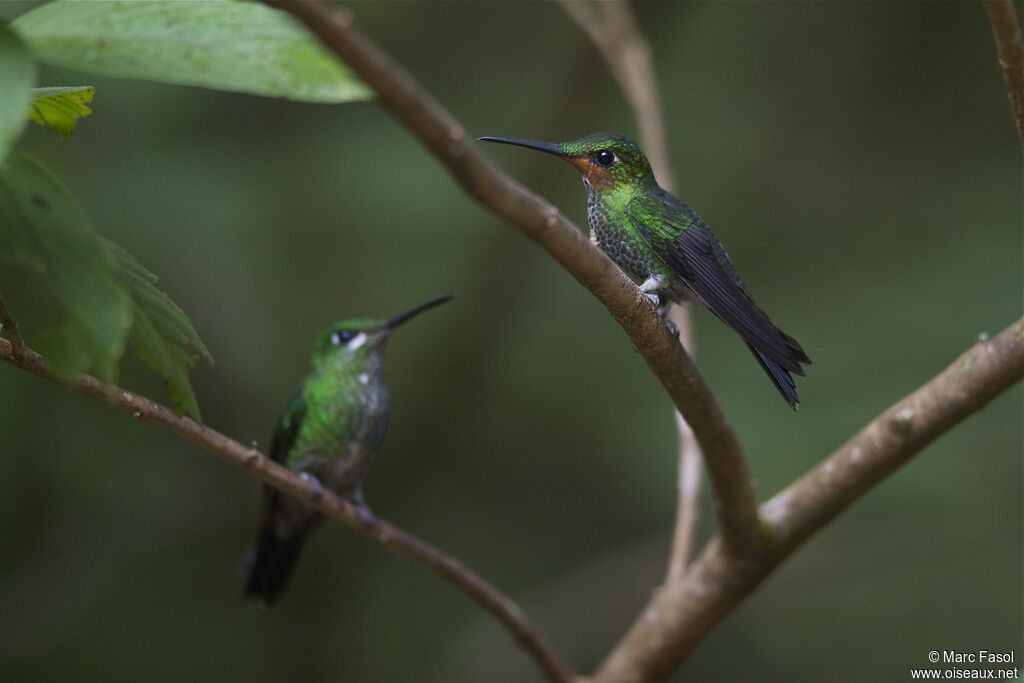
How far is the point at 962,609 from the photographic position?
165 inches

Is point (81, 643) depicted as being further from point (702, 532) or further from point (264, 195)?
point (702, 532)

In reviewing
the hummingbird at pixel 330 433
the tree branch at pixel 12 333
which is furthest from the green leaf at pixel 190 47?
the hummingbird at pixel 330 433

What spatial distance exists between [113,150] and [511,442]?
7.77ft

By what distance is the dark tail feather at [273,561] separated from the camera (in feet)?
13.4

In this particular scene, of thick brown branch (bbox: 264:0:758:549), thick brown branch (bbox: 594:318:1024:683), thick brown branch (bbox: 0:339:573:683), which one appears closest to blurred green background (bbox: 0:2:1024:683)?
thick brown branch (bbox: 594:318:1024:683)

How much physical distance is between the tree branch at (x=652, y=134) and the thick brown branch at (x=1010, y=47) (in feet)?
3.04

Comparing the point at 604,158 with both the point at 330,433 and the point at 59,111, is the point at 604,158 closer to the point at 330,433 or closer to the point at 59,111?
the point at 59,111

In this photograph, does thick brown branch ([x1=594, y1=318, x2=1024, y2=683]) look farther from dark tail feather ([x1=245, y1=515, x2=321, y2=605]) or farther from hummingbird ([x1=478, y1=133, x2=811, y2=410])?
dark tail feather ([x1=245, y1=515, x2=321, y2=605])

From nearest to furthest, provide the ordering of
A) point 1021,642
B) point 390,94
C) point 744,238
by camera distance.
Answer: point 390,94 < point 1021,642 < point 744,238

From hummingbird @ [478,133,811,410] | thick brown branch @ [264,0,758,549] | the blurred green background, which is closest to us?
thick brown branch @ [264,0,758,549]

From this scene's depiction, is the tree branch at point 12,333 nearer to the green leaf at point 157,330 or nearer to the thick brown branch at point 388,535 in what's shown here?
the green leaf at point 157,330

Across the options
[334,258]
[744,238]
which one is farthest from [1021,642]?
[334,258]

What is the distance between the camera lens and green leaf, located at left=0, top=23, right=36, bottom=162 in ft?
3.18

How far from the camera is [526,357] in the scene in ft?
17.8
